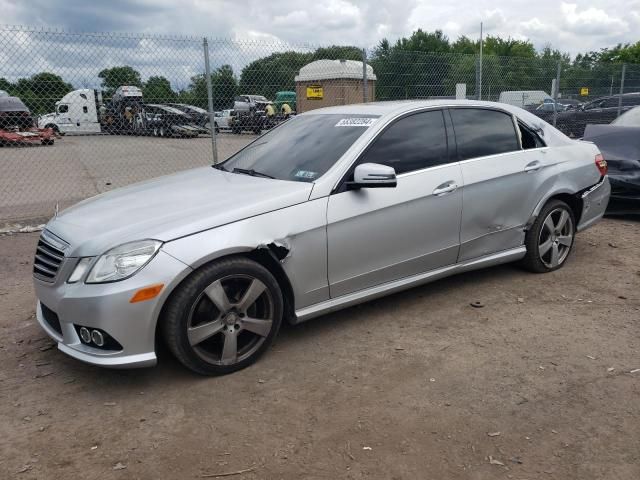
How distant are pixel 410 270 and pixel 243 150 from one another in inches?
70.5

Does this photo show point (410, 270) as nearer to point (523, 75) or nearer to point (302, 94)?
point (302, 94)

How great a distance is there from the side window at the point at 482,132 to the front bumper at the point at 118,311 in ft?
8.04

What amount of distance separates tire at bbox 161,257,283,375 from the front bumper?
104 mm

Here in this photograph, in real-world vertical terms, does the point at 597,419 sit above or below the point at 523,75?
below

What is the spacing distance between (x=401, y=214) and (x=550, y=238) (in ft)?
5.98

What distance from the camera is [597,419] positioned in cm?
274

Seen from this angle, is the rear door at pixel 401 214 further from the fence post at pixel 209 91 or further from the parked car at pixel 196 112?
the parked car at pixel 196 112

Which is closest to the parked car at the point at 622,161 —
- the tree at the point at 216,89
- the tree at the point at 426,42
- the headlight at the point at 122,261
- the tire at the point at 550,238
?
the tire at the point at 550,238

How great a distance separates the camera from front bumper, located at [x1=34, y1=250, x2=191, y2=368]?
2.84 meters

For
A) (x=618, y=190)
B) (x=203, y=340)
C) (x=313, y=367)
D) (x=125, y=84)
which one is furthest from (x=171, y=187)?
(x=618, y=190)

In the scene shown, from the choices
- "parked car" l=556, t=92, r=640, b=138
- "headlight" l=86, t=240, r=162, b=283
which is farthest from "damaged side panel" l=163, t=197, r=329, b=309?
"parked car" l=556, t=92, r=640, b=138

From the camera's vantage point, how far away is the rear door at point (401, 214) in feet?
11.6

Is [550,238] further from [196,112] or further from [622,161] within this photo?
[196,112]

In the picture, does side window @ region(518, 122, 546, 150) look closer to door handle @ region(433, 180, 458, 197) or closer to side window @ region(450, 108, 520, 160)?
side window @ region(450, 108, 520, 160)
